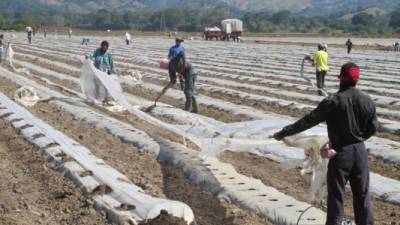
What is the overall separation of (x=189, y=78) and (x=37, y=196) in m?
5.67

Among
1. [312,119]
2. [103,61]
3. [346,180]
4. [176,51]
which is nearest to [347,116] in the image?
[312,119]

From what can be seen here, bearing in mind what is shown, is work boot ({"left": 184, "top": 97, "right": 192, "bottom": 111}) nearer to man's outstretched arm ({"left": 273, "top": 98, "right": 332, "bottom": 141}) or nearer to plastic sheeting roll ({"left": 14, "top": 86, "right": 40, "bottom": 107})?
plastic sheeting roll ({"left": 14, "top": 86, "right": 40, "bottom": 107})

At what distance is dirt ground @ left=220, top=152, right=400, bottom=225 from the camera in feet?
19.5

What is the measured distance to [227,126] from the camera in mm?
6723

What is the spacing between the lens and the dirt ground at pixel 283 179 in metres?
5.95

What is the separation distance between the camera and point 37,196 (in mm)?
6410

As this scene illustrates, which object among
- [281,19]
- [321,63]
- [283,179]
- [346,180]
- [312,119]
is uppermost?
[312,119]

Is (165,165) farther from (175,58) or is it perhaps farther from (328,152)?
(175,58)

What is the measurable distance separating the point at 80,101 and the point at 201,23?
116 metres

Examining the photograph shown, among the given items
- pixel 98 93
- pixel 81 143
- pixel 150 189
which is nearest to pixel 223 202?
pixel 150 189

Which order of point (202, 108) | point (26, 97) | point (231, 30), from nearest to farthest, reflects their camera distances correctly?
point (26, 97)
point (202, 108)
point (231, 30)

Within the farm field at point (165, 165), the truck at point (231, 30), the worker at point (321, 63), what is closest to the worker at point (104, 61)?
the farm field at point (165, 165)

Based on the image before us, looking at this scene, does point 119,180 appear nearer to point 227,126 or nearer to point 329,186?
point 227,126

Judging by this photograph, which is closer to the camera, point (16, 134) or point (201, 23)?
point (16, 134)
